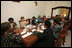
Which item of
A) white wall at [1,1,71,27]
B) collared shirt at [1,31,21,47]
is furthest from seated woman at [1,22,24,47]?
white wall at [1,1,71,27]

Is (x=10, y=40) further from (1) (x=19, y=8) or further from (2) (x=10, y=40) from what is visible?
(1) (x=19, y=8)

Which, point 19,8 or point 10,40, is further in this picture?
point 19,8

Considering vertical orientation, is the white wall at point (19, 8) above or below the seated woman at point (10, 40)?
above

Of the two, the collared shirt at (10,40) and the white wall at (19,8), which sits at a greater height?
the white wall at (19,8)

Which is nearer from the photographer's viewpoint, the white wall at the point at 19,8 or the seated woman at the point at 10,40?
the seated woman at the point at 10,40

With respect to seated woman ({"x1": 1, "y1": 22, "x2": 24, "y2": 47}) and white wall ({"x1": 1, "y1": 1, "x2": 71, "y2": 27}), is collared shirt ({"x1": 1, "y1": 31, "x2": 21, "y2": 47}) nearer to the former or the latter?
seated woman ({"x1": 1, "y1": 22, "x2": 24, "y2": 47})

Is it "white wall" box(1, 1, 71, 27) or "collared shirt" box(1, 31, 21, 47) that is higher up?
"white wall" box(1, 1, 71, 27)

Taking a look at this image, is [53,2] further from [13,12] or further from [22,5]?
[13,12]

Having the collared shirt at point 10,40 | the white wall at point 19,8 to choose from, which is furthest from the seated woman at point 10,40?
the white wall at point 19,8

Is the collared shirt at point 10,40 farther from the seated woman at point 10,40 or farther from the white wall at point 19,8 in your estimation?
the white wall at point 19,8

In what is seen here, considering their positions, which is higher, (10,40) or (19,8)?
(19,8)

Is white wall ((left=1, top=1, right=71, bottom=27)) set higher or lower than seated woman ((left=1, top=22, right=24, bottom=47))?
higher

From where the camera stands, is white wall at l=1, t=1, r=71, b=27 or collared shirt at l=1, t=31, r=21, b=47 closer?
collared shirt at l=1, t=31, r=21, b=47

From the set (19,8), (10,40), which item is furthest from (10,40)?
(19,8)
